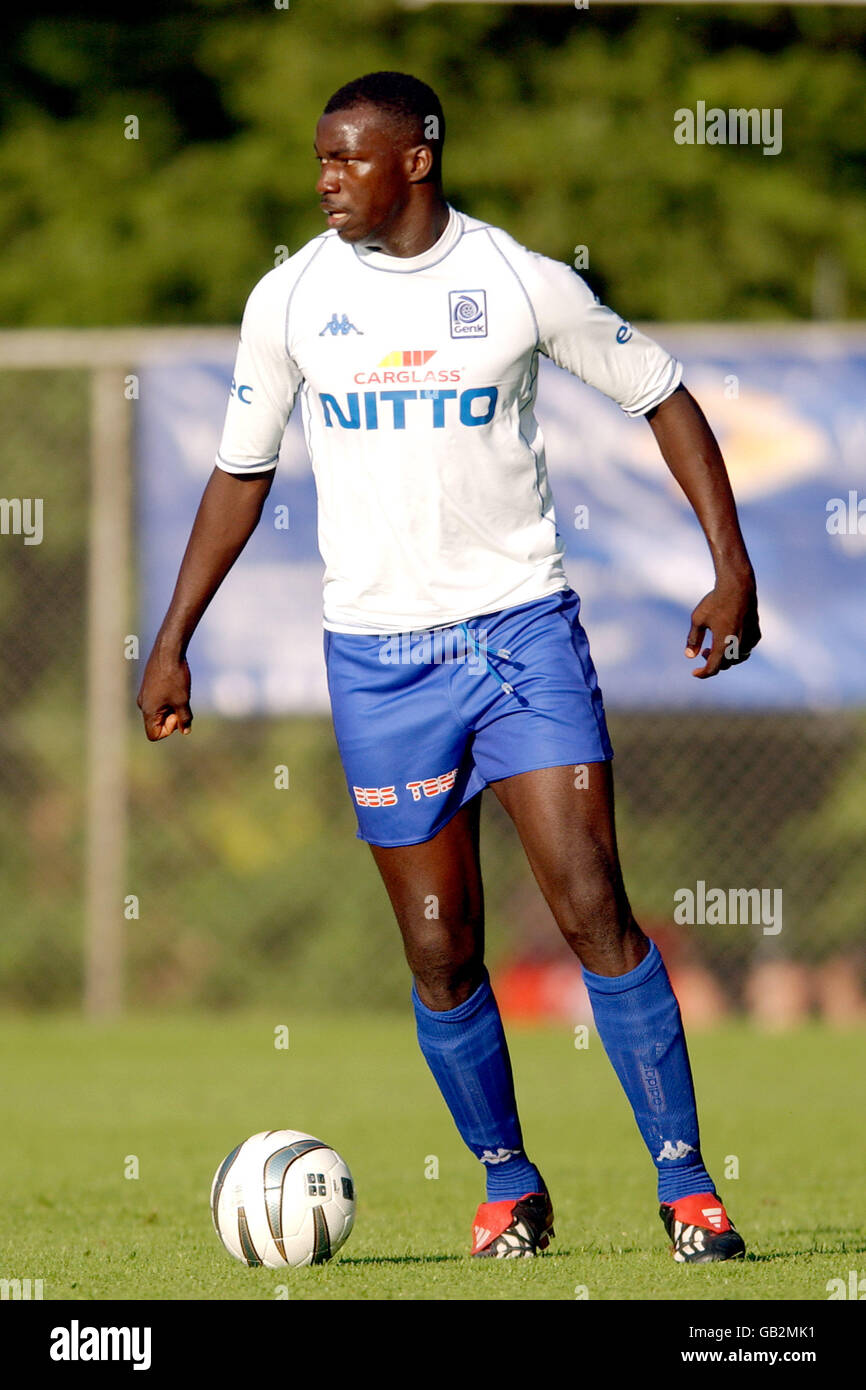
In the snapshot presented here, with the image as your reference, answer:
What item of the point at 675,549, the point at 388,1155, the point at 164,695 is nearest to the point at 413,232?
the point at 164,695

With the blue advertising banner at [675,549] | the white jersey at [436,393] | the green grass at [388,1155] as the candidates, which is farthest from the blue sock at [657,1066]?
the blue advertising banner at [675,549]

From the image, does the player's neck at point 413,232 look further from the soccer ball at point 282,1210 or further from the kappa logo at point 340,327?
the soccer ball at point 282,1210

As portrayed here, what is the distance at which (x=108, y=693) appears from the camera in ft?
36.9

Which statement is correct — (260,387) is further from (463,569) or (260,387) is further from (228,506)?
(463,569)

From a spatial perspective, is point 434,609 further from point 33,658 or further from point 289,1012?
point 33,658

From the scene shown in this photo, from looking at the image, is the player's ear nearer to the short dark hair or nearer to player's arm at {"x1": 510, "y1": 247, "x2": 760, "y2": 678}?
the short dark hair

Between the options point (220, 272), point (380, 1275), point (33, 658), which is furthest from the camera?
point (220, 272)

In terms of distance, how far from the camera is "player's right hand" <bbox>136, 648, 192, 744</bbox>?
4.83 metres

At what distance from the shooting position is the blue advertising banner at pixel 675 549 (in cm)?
1058

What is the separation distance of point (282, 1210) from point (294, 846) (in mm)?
8546
